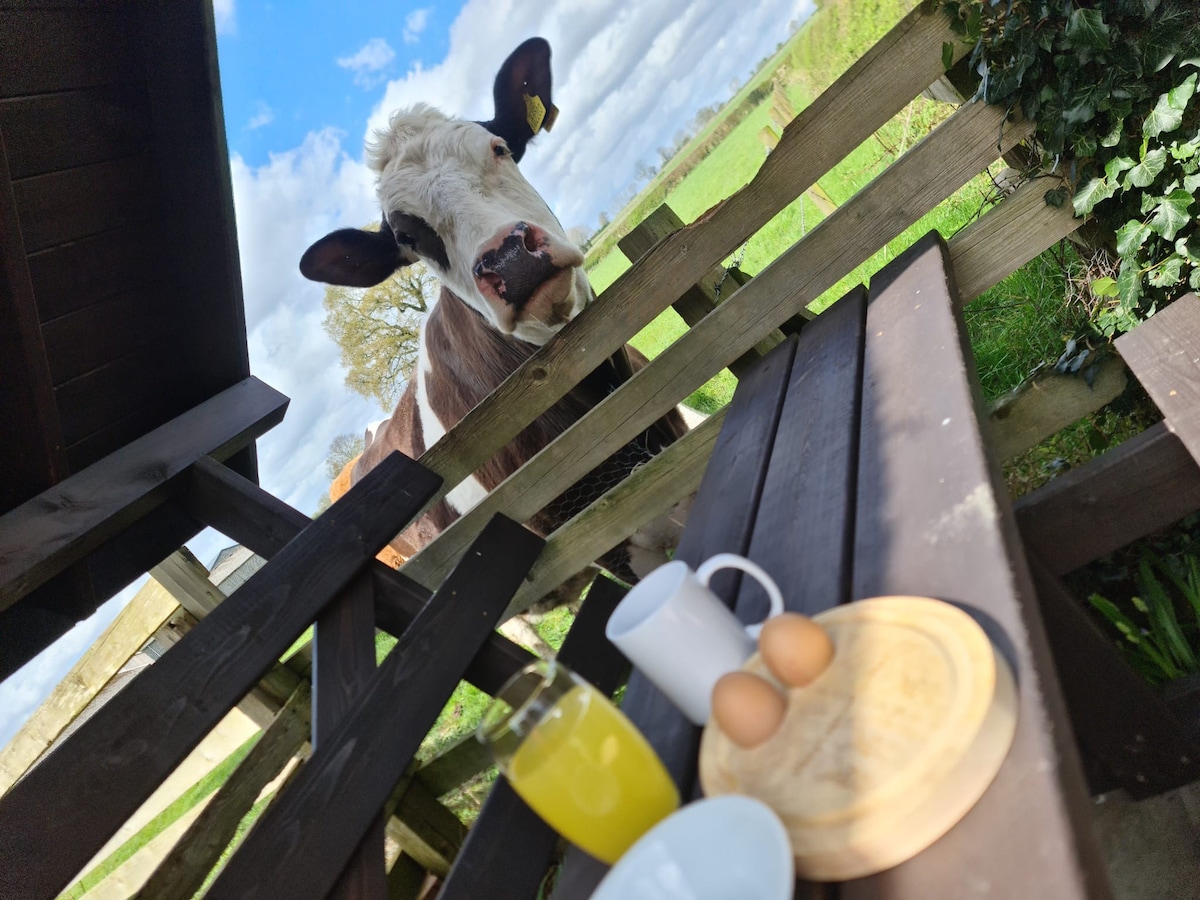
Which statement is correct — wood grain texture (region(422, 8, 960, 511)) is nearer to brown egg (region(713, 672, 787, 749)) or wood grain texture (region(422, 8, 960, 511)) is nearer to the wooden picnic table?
the wooden picnic table

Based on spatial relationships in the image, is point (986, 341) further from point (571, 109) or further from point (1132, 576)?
point (571, 109)

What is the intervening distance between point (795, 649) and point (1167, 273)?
1.37 metres

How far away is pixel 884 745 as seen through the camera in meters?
0.47

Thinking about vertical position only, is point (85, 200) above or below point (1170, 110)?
above

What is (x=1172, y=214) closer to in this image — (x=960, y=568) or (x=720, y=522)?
(x=720, y=522)

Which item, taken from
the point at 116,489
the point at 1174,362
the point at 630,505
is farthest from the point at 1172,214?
the point at 116,489

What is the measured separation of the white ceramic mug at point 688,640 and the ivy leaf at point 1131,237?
1263 mm

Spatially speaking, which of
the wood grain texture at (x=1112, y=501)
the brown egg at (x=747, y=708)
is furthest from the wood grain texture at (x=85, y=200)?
the wood grain texture at (x=1112, y=501)

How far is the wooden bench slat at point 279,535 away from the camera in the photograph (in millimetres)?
1212

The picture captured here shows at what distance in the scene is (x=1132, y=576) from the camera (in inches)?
65.2

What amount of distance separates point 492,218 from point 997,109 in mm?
1573

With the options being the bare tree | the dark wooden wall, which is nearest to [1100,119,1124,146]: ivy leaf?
the dark wooden wall

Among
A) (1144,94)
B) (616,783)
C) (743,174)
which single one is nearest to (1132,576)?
(1144,94)

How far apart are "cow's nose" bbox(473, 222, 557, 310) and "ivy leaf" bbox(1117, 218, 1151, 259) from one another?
1468 millimetres
